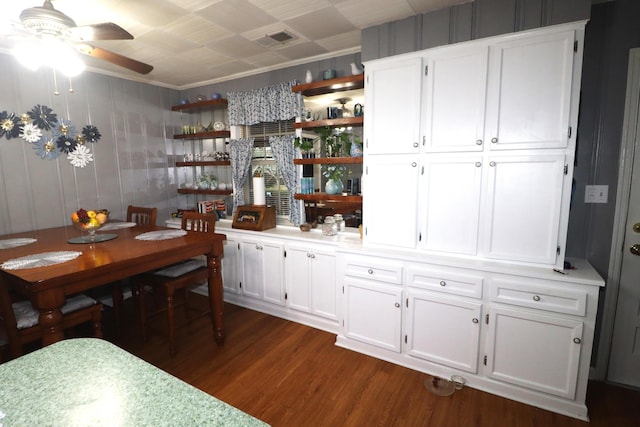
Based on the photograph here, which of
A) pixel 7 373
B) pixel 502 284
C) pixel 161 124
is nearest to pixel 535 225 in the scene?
pixel 502 284

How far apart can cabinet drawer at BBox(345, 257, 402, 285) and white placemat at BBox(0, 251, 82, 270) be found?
6.31ft

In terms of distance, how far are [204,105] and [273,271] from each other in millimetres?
2242

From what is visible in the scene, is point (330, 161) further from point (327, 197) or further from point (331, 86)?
point (331, 86)

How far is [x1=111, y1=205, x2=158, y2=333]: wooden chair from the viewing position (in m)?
2.98

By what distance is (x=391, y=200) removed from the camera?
95.6 inches

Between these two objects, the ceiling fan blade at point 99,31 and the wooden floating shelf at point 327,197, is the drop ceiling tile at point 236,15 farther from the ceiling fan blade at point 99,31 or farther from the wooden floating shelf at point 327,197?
the wooden floating shelf at point 327,197

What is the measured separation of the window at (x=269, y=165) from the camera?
3.59m

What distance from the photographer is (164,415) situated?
67cm

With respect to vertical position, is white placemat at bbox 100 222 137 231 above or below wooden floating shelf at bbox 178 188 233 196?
below

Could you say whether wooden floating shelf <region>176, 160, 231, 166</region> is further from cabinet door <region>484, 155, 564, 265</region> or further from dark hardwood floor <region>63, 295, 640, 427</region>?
cabinet door <region>484, 155, 564, 265</region>

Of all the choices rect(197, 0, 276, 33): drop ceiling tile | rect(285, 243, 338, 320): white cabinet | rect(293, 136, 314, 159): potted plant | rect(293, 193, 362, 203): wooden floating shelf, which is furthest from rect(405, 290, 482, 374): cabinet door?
rect(197, 0, 276, 33): drop ceiling tile

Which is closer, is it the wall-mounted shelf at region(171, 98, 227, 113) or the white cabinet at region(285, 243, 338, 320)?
the white cabinet at region(285, 243, 338, 320)

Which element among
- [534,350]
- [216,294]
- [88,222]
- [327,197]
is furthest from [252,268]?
[534,350]

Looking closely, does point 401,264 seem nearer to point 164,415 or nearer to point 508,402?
point 508,402
